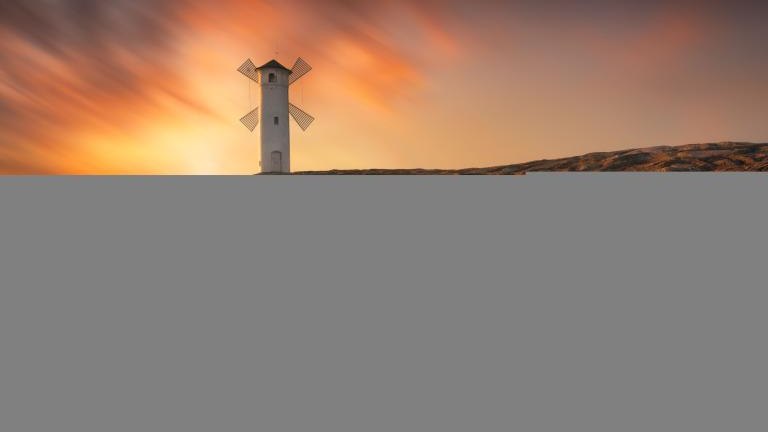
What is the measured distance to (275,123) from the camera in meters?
18.2

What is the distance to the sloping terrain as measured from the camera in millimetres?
7211

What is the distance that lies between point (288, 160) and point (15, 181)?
15.2 metres

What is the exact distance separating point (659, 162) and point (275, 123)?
1470cm

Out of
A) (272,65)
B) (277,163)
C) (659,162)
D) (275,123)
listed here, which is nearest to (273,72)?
(272,65)

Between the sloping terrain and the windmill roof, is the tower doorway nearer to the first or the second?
the windmill roof

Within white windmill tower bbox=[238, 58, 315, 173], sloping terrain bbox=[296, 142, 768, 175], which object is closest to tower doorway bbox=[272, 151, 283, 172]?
white windmill tower bbox=[238, 58, 315, 173]

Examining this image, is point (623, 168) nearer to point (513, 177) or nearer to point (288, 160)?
point (513, 177)

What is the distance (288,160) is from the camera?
1816cm

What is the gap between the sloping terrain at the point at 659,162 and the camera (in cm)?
721

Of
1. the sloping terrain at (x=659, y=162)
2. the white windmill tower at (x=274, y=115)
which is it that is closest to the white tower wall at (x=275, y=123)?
the white windmill tower at (x=274, y=115)

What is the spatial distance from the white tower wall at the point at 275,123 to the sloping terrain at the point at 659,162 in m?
10.6

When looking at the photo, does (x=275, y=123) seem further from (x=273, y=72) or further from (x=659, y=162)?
(x=659, y=162)

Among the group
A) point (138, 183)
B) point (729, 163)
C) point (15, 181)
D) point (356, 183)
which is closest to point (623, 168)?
point (729, 163)

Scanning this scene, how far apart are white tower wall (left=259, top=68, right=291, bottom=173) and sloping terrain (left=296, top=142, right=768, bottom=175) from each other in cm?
1055
